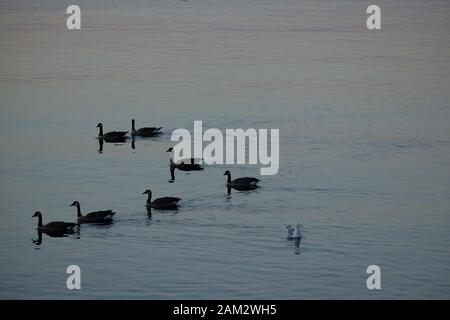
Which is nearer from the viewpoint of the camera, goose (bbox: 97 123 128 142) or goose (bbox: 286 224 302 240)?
goose (bbox: 286 224 302 240)

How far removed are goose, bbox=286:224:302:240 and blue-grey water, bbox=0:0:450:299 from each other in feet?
1.24

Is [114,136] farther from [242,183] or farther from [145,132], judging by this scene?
[242,183]

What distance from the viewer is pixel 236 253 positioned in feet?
118

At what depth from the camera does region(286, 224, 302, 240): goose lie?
1453 inches

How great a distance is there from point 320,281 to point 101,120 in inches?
994

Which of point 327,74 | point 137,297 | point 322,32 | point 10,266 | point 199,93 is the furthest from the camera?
point 322,32

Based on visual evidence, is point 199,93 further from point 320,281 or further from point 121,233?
point 320,281

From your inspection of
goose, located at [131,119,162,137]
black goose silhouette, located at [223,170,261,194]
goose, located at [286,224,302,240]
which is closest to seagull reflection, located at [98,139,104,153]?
goose, located at [131,119,162,137]

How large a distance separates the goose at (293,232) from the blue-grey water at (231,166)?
1.24 ft

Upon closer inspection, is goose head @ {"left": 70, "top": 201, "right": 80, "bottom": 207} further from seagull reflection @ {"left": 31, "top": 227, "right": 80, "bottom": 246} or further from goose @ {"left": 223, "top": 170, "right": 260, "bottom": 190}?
goose @ {"left": 223, "top": 170, "right": 260, "bottom": 190}

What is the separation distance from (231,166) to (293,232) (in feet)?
36.1

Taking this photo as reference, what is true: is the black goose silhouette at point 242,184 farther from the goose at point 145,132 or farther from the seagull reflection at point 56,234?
the goose at point 145,132

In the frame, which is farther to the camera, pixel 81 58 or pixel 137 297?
pixel 81 58

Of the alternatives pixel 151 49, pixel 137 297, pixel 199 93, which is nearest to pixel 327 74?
pixel 199 93
